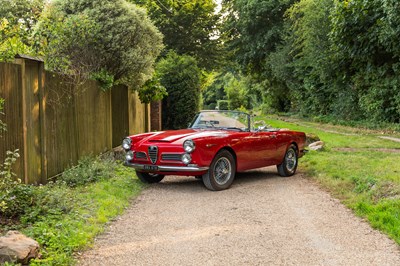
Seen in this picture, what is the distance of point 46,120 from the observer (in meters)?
7.63

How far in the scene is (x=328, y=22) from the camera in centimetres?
2614

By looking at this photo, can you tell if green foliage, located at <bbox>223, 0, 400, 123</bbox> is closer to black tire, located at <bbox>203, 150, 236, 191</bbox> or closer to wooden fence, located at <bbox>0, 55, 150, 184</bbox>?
black tire, located at <bbox>203, 150, 236, 191</bbox>

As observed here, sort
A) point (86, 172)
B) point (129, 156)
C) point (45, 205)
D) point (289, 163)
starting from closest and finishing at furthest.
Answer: point (45, 205)
point (129, 156)
point (86, 172)
point (289, 163)

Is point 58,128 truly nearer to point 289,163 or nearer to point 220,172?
point 220,172

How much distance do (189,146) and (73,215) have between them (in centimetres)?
250

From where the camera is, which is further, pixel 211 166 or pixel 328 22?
pixel 328 22

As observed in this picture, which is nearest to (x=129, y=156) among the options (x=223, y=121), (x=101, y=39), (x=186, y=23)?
(x=223, y=121)

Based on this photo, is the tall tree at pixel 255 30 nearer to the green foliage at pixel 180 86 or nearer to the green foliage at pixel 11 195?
the green foliage at pixel 180 86

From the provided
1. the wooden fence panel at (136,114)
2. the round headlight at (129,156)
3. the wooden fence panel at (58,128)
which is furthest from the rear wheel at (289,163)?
the wooden fence panel at (136,114)

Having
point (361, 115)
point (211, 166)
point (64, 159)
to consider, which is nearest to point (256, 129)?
point (211, 166)

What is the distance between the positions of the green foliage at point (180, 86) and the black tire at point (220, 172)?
1146 centimetres

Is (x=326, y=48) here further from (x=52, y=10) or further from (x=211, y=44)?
(x=52, y=10)

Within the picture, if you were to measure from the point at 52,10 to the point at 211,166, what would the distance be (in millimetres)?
7028

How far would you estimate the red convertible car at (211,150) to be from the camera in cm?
776
